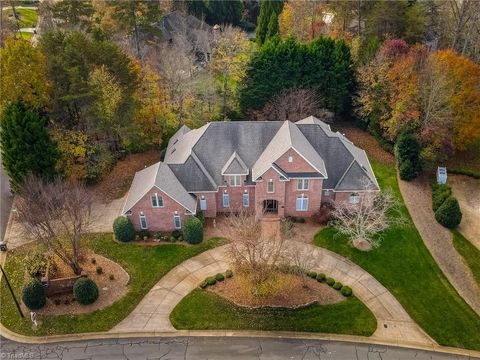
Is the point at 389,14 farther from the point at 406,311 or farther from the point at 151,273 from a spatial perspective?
the point at 151,273

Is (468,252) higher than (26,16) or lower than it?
lower

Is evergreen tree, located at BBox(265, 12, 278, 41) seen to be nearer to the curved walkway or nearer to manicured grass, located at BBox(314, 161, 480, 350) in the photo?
manicured grass, located at BBox(314, 161, 480, 350)

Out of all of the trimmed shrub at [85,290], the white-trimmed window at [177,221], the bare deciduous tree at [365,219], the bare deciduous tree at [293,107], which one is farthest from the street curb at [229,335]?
the bare deciduous tree at [293,107]

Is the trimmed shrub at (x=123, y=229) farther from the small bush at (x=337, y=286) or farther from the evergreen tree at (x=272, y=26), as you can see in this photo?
the evergreen tree at (x=272, y=26)

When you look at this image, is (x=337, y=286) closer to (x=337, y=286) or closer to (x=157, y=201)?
(x=337, y=286)

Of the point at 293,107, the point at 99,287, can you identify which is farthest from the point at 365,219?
the point at 99,287

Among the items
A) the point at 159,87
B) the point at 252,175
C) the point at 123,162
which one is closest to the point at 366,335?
the point at 252,175
